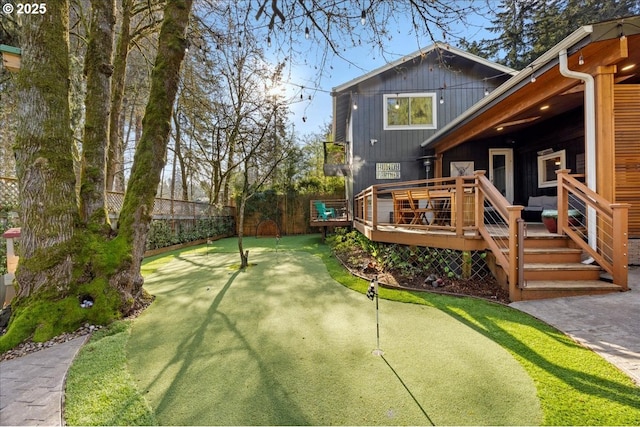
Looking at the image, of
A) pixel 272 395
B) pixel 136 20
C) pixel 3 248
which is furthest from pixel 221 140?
pixel 272 395

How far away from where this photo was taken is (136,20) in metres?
8.25

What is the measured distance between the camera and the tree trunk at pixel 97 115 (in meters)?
3.79

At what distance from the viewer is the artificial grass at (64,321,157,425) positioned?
1.79 m

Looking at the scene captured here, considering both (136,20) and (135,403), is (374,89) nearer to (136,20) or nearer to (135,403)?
(136,20)

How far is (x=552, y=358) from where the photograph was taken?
2.34 m

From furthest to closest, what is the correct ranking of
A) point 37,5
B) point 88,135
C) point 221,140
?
point 221,140, point 88,135, point 37,5

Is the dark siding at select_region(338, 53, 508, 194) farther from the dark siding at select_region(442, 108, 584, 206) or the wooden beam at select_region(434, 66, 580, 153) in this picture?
the wooden beam at select_region(434, 66, 580, 153)

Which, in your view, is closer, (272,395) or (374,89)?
(272,395)

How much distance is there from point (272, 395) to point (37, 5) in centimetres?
503

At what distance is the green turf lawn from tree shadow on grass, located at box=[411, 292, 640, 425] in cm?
1

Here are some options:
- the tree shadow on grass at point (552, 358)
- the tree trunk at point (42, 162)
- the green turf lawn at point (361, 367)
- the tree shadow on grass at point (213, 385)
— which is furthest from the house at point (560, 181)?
the tree trunk at point (42, 162)

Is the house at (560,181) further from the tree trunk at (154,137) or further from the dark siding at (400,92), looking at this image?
the tree trunk at (154,137)

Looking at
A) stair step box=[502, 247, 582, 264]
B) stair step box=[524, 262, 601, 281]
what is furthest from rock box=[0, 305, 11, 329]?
stair step box=[502, 247, 582, 264]

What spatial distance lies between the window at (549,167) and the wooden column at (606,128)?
361cm
